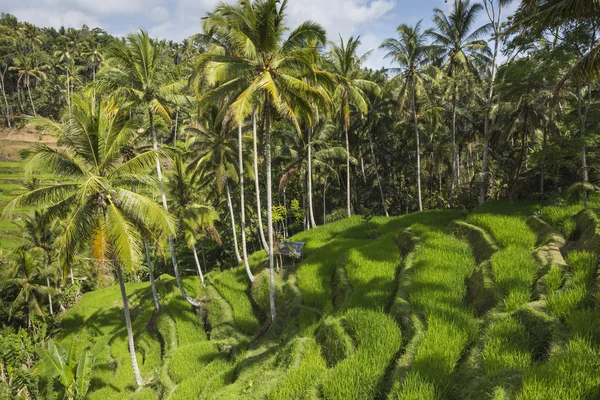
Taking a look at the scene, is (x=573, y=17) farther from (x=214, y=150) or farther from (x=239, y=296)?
(x=214, y=150)

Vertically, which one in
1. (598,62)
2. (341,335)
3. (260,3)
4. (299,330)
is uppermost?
(260,3)

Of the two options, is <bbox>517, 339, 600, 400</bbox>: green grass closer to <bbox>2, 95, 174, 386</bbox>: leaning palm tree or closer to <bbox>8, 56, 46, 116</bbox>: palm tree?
<bbox>2, 95, 174, 386</bbox>: leaning palm tree

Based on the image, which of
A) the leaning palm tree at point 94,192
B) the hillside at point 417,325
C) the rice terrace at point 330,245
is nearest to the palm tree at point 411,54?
the rice terrace at point 330,245

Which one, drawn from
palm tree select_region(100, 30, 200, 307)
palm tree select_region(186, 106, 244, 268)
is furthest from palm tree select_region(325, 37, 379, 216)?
palm tree select_region(100, 30, 200, 307)

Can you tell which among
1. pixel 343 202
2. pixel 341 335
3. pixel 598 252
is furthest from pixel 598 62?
pixel 343 202

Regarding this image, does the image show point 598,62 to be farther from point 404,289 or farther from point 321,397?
point 321,397

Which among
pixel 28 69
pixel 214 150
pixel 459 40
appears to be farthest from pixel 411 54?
pixel 28 69
